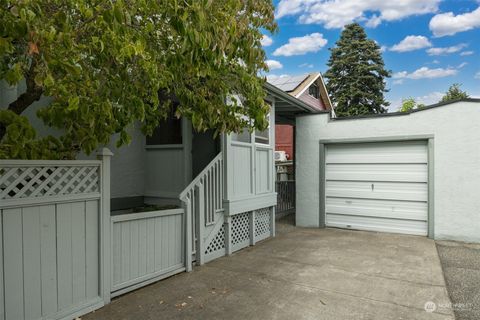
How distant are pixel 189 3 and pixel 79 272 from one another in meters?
2.67

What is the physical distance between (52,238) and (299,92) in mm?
15155

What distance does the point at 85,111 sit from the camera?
2703 millimetres

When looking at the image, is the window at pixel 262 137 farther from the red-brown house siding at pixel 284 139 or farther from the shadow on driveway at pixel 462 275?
the red-brown house siding at pixel 284 139

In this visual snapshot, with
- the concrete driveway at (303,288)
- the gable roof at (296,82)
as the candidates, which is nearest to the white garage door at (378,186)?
the concrete driveway at (303,288)

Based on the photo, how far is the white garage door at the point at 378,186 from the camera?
6.83 metres

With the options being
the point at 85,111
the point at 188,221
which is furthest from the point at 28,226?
the point at 188,221

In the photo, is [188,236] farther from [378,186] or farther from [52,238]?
[378,186]

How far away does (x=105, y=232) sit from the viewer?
11.3 ft

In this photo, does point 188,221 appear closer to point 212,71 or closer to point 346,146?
point 212,71

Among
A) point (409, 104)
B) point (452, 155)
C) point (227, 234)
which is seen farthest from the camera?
point (409, 104)

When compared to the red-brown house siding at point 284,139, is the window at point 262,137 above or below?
below

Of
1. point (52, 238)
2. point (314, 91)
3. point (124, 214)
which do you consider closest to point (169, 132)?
point (124, 214)

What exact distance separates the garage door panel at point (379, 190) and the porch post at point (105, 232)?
5547 millimetres

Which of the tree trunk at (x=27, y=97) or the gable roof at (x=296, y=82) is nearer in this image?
the tree trunk at (x=27, y=97)
